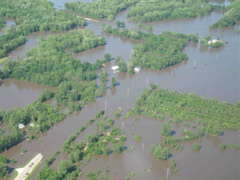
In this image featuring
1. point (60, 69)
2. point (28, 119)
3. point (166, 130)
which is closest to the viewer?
point (166, 130)

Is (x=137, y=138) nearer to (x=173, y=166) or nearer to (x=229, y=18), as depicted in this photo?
(x=173, y=166)

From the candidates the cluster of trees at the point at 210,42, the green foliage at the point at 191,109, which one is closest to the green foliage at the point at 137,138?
the green foliage at the point at 191,109

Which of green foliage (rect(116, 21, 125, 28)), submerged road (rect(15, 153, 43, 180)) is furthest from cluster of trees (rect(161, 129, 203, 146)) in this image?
green foliage (rect(116, 21, 125, 28))

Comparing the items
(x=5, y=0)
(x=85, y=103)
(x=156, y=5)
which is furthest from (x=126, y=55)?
(x=5, y=0)

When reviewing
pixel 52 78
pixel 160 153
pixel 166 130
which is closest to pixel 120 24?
pixel 52 78

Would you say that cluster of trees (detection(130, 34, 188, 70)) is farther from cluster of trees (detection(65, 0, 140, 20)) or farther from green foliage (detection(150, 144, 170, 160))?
green foliage (detection(150, 144, 170, 160))

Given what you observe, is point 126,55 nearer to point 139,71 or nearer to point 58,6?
point 139,71
